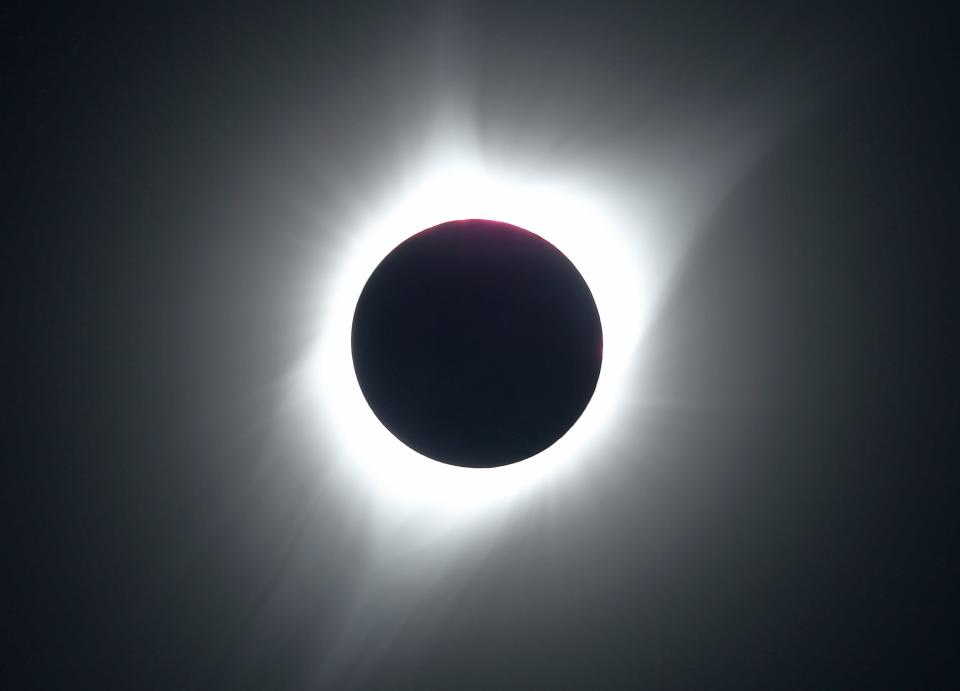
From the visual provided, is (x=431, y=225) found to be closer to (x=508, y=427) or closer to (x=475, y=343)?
(x=475, y=343)

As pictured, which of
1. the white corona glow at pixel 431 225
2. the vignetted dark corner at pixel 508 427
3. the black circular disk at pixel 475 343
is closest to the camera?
the black circular disk at pixel 475 343

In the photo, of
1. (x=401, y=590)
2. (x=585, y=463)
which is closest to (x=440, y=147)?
(x=585, y=463)

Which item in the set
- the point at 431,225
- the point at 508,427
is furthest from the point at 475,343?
the point at 431,225

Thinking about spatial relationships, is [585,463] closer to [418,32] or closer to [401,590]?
[401,590]

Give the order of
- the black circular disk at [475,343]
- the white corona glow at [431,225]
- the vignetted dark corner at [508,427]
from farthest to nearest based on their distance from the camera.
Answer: the white corona glow at [431,225] < the vignetted dark corner at [508,427] < the black circular disk at [475,343]

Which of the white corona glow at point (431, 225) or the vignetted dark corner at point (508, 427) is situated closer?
the vignetted dark corner at point (508, 427)

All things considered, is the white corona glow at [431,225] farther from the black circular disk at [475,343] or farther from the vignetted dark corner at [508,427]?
the black circular disk at [475,343]

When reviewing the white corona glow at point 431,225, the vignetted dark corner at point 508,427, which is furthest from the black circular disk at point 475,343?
the white corona glow at point 431,225
